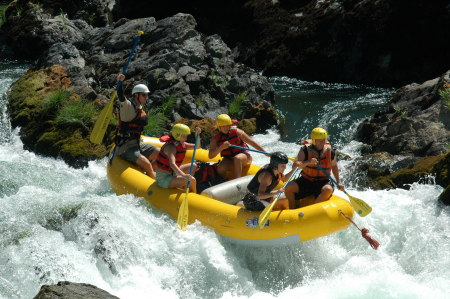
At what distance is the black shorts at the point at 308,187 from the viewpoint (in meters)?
7.47

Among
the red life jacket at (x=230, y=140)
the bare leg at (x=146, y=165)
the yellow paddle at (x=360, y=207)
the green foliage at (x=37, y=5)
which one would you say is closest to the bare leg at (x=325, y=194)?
the yellow paddle at (x=360, y=207)

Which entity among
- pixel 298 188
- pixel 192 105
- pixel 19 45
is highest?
pixel 298 188

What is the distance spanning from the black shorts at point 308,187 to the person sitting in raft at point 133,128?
197cm

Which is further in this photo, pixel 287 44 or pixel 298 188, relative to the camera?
pixel 287 44

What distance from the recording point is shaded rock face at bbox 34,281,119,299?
16.5 feet

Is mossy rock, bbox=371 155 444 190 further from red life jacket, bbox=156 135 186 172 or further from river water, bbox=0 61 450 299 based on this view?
red life jacket, bbox=156 135 186 172

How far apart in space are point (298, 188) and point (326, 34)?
8470 mm

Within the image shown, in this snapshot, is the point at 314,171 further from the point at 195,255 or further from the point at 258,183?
the point at 195,255

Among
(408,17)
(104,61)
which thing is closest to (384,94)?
(408,17)

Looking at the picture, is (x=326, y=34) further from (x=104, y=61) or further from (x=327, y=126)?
(x=104, y=61)

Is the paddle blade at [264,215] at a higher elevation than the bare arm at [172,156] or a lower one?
lower

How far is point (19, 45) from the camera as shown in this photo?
17.2m

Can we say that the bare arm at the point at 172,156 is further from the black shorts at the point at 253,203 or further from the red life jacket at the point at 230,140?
the black shorts at the point at 253,203

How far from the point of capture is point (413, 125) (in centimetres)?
1013
